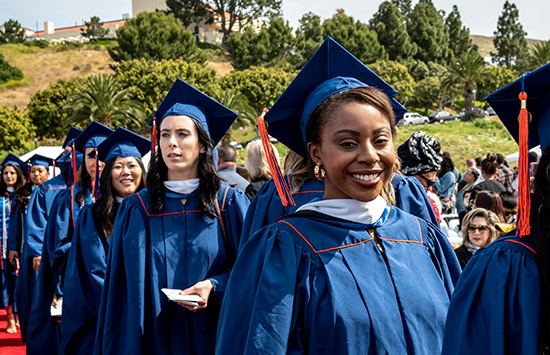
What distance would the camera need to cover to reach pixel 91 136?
550cm

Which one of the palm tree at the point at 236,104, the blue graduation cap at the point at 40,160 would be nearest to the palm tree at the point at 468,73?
the palm tree at the point at 236,104

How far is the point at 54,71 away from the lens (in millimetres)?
63531

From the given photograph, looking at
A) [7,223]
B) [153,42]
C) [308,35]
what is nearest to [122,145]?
[7,223]

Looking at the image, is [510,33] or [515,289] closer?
[515,289]

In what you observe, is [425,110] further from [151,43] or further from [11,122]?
[11,122]

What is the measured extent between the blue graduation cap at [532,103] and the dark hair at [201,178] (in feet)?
6.42

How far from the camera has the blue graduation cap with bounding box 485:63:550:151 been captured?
1.77 metres

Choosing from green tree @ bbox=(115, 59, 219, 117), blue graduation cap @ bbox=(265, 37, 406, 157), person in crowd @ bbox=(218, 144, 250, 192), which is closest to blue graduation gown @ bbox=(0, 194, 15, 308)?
person in crowd @ bbox=(218, 144, 250, 192)

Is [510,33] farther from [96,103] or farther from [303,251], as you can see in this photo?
[303,251]

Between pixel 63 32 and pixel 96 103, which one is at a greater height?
pixel 63 32

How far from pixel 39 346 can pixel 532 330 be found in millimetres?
4894

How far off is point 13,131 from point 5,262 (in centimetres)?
3641

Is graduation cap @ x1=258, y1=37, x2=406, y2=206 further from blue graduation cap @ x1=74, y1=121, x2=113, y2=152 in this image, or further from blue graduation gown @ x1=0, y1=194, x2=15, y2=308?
blue graduation gown @ x1=0, y1=194, x2=15, y2=308

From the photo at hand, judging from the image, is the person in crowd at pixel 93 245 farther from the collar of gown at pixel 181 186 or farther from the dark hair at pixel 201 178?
the collar of gown at pixel 181 186
